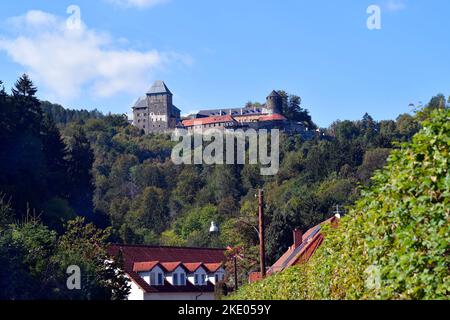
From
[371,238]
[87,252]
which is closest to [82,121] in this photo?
[87,252]

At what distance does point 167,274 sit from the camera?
186ft

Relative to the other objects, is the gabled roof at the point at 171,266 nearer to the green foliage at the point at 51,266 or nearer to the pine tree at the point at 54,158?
the pine tree at the point at 54,158

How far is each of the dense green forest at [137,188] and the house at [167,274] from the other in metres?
2.83

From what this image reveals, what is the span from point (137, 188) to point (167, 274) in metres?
81.1

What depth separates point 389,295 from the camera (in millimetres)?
8625

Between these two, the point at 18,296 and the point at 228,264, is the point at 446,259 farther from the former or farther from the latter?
the point at 228,264

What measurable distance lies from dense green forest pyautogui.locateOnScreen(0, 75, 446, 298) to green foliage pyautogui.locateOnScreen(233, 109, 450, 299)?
3565mm

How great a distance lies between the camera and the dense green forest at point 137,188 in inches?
1610

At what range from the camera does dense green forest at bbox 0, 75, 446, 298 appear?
40.9 meters

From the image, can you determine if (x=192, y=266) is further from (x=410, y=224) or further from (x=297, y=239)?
(x=410, y=224)

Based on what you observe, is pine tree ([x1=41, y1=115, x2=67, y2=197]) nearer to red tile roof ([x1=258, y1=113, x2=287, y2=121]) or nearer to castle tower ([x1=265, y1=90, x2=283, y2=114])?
red tile roof ([x1=258, y1=113, x2=287, y2=121])

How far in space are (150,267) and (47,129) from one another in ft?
95.1

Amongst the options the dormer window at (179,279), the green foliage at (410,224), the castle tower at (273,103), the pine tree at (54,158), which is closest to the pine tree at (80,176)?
the pine tree at (54,158)

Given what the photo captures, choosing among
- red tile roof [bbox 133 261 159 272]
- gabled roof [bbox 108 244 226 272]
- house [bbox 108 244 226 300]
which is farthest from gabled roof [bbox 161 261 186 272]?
red tile roof [bbox 133 261 159 272]
